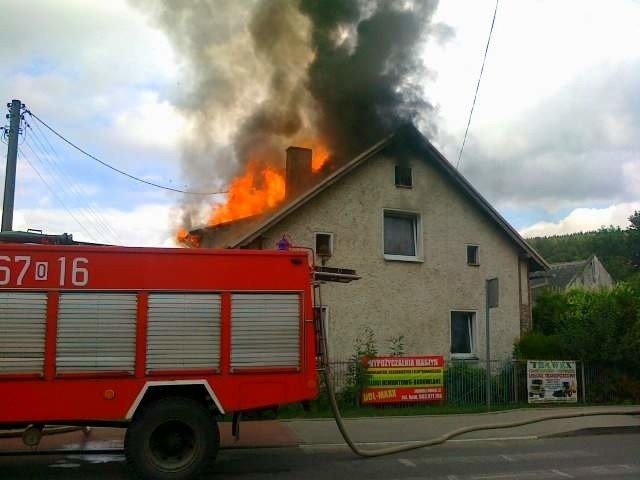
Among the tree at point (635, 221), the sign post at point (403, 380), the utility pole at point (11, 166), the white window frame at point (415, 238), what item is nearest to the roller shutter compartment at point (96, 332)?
the sign post at point (403, 380)

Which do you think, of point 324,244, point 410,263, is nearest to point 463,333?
point 410,263

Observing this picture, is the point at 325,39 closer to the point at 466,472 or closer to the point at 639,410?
the point at 639,410

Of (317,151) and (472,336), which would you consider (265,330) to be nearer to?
(472,336)

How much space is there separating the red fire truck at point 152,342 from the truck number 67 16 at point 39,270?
10mm

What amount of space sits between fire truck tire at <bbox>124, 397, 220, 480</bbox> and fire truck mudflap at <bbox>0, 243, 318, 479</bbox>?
0.01m

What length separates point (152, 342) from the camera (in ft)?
23.7

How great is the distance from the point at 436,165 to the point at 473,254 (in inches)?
102

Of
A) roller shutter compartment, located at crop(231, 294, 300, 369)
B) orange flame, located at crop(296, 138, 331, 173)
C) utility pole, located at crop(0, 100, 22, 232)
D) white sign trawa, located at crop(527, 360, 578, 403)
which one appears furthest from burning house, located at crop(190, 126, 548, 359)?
roller shutter compartment, located at crop(231, 294, 300, 369)

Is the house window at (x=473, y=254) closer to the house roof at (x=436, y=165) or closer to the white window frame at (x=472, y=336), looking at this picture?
the house roof at (x=436, y=165)

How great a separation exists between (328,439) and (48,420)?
443cm

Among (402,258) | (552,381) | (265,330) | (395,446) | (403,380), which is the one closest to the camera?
(265,330)

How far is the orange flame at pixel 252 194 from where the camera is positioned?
1856cm

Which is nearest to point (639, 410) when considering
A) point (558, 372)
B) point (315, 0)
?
point (558, 372)

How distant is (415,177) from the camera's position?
58.1ft
